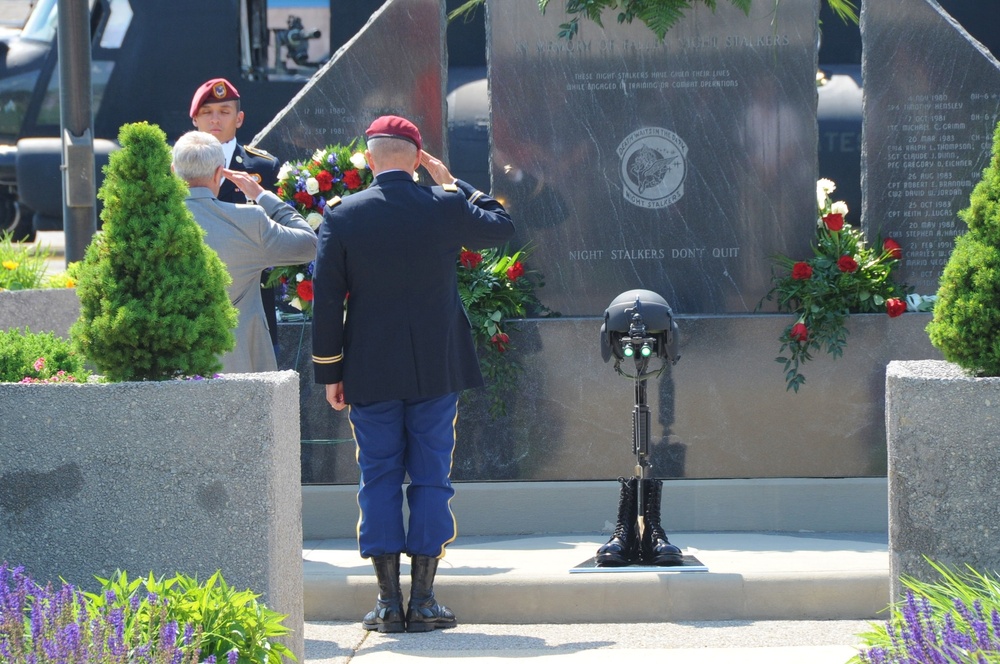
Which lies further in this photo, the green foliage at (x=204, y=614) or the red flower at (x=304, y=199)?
the red flower at (x=304, y=199)

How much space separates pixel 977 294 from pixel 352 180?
364cm

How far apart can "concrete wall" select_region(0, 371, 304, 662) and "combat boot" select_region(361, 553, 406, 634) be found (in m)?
1.25

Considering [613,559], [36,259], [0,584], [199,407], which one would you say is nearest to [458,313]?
[613,559]

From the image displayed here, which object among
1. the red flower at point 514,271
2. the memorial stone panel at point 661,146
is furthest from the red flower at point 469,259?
the memorial stone panel at point 661,146

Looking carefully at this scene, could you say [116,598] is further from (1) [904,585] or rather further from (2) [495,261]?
(2) [495,261]

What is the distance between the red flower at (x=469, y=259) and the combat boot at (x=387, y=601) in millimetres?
2168

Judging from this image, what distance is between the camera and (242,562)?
3773mm

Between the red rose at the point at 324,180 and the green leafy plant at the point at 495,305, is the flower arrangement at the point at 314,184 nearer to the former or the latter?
the red rose at the point at 324,180

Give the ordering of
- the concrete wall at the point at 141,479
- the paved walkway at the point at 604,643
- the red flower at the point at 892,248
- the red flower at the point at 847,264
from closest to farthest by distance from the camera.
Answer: the concrete wall at the point at 141,479 < the paved walkway at the point at 604,643 < the red flower at the point at 847,264 < the red flower at the point at 892,248

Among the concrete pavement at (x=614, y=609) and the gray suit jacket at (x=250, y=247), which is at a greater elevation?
the gray suit jacket at (x=250, y=247)

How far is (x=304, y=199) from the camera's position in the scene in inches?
266

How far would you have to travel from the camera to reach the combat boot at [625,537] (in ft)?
17.9

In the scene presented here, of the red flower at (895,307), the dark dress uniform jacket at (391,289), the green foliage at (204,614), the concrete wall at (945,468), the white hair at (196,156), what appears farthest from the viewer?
the red flower at (895,307)

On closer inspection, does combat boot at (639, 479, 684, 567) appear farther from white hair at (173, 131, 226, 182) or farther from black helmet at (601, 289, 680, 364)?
white hair at (173, 131, 226, 182)
